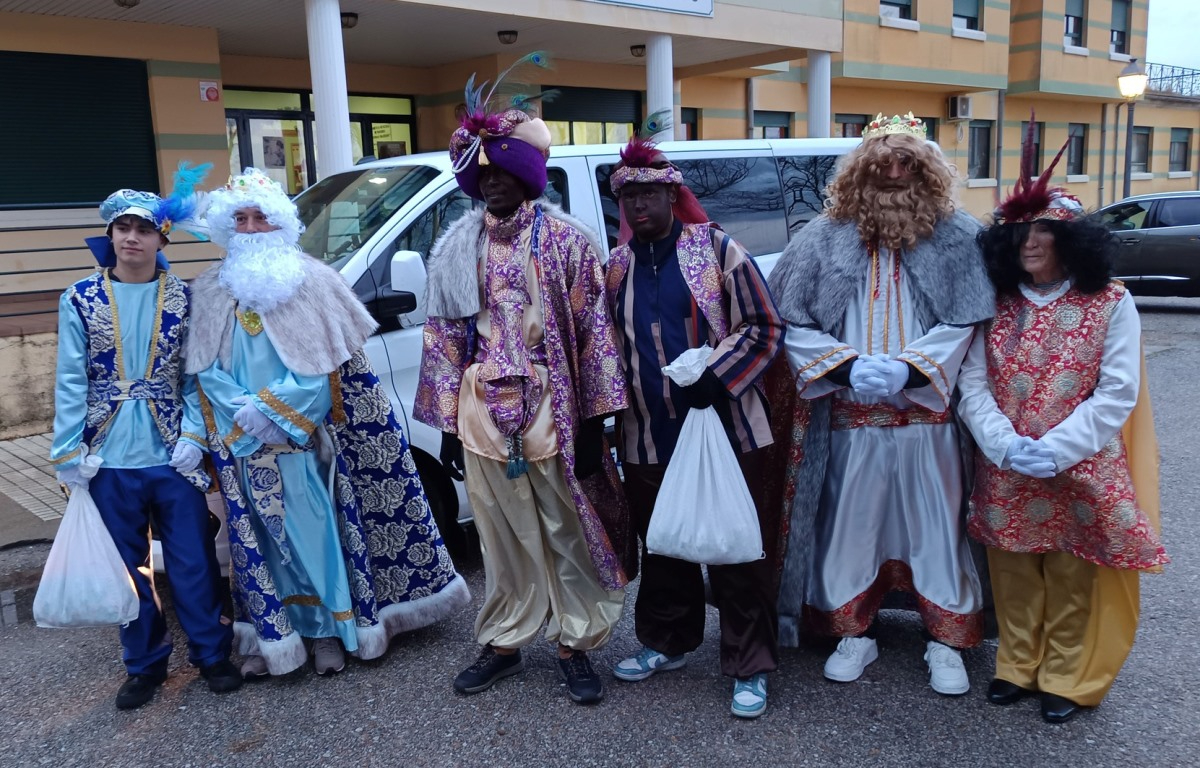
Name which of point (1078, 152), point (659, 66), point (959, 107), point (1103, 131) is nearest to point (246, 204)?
point (659, 66)

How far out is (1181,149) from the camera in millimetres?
28125

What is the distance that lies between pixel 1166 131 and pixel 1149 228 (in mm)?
17205

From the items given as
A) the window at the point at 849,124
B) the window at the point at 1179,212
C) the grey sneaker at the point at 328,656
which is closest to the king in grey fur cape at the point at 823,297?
the grey sneaker at the point at 328,656

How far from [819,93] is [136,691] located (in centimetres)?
1334

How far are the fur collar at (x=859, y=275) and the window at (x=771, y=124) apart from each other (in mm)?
14825

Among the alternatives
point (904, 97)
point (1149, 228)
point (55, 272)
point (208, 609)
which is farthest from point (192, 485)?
point (904, 97)

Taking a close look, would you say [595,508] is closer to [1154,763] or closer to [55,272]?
[1154,763]

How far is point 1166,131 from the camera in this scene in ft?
88.5

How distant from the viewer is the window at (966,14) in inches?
780

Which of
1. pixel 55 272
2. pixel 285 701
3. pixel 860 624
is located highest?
pixel 55 272

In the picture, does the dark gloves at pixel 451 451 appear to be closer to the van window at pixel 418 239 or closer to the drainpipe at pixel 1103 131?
the van window at pixel 418 239

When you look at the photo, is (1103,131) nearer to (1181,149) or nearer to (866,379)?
(1181,149)

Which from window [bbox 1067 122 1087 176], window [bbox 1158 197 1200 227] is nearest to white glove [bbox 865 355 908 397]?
window [bbox 1158 197 1200 227]

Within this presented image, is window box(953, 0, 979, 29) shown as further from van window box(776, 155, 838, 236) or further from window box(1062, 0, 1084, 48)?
van window box(776, 155, 838, 236)
